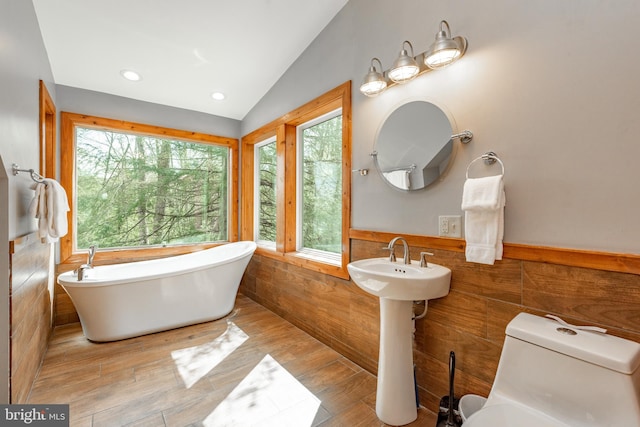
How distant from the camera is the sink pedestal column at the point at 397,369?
62.7 inches

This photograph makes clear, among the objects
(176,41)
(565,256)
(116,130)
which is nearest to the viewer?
(565,256)

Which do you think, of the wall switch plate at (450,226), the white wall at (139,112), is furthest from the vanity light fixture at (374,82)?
the white wall at (139,112)

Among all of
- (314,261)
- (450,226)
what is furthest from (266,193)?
(450,226)

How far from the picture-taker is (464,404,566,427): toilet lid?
1.00m

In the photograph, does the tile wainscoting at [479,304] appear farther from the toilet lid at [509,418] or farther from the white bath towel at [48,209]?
the white bath towel at [48,209]

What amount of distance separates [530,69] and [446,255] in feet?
3.24

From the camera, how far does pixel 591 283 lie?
116 cm

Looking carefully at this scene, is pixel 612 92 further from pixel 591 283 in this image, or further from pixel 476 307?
pixel 476 307

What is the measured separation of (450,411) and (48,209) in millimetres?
2786

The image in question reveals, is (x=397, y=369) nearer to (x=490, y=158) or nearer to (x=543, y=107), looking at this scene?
(x=490, y=158)

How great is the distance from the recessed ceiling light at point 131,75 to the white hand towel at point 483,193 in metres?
3.15

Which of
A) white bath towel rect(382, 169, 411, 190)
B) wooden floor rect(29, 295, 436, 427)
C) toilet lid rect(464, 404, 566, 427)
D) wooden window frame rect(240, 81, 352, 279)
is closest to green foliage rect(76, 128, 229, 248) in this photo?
wooden window frame rect(240, 81, 352, 279)

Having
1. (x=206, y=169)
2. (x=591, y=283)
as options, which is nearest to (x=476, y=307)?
(x=591, y=283)

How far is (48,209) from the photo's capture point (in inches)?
76.7
